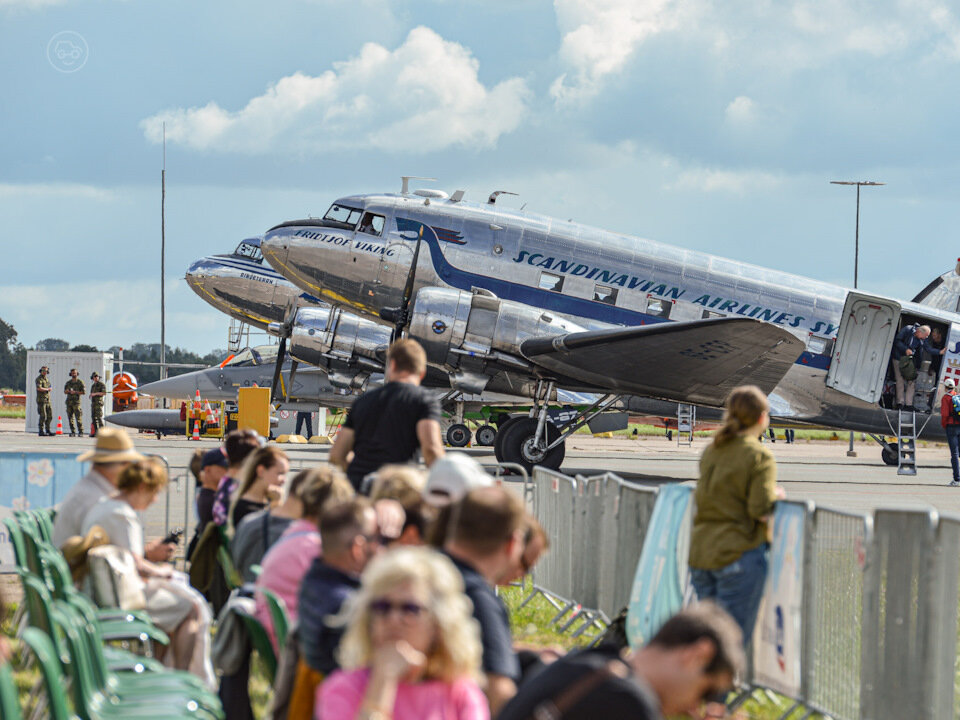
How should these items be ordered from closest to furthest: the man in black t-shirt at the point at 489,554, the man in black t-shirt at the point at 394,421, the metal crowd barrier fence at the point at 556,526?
the man in black t-shirt at the point at 489,554, the man in black t-shirt at the point at 394,421, the metal crowd barrier fence at the point at 556,526

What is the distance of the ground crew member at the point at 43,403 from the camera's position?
30.0 metres

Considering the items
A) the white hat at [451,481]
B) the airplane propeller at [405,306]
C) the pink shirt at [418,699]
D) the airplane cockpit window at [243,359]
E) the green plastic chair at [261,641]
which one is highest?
the airplane propeller at [405,306]

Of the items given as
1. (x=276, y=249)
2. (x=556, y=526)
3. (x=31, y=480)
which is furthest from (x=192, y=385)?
(x=556, y=526)

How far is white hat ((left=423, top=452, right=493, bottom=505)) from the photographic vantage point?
4.86 m

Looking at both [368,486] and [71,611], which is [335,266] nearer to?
[368,486]

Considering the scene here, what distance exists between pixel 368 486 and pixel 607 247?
498 inches

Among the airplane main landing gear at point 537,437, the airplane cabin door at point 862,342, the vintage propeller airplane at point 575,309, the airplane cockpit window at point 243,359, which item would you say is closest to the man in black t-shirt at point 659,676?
the vintage propeller airplane at point 575,309

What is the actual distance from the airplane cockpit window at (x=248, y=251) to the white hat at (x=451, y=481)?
27684 millimetres

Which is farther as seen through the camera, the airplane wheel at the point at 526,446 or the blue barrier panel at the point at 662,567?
the airplane wheel at the point at 526,446

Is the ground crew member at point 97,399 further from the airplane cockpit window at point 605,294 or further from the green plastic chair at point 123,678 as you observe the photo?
the green plastic chair at point 123,678

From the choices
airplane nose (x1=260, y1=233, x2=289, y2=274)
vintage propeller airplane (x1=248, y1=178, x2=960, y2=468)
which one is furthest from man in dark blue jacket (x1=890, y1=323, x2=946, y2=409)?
airplane nose (x1=260, y1=233, x2=289, y2=274)

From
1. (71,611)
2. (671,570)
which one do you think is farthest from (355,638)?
(671,570)

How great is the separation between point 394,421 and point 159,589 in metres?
1.87

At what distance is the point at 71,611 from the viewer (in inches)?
160
